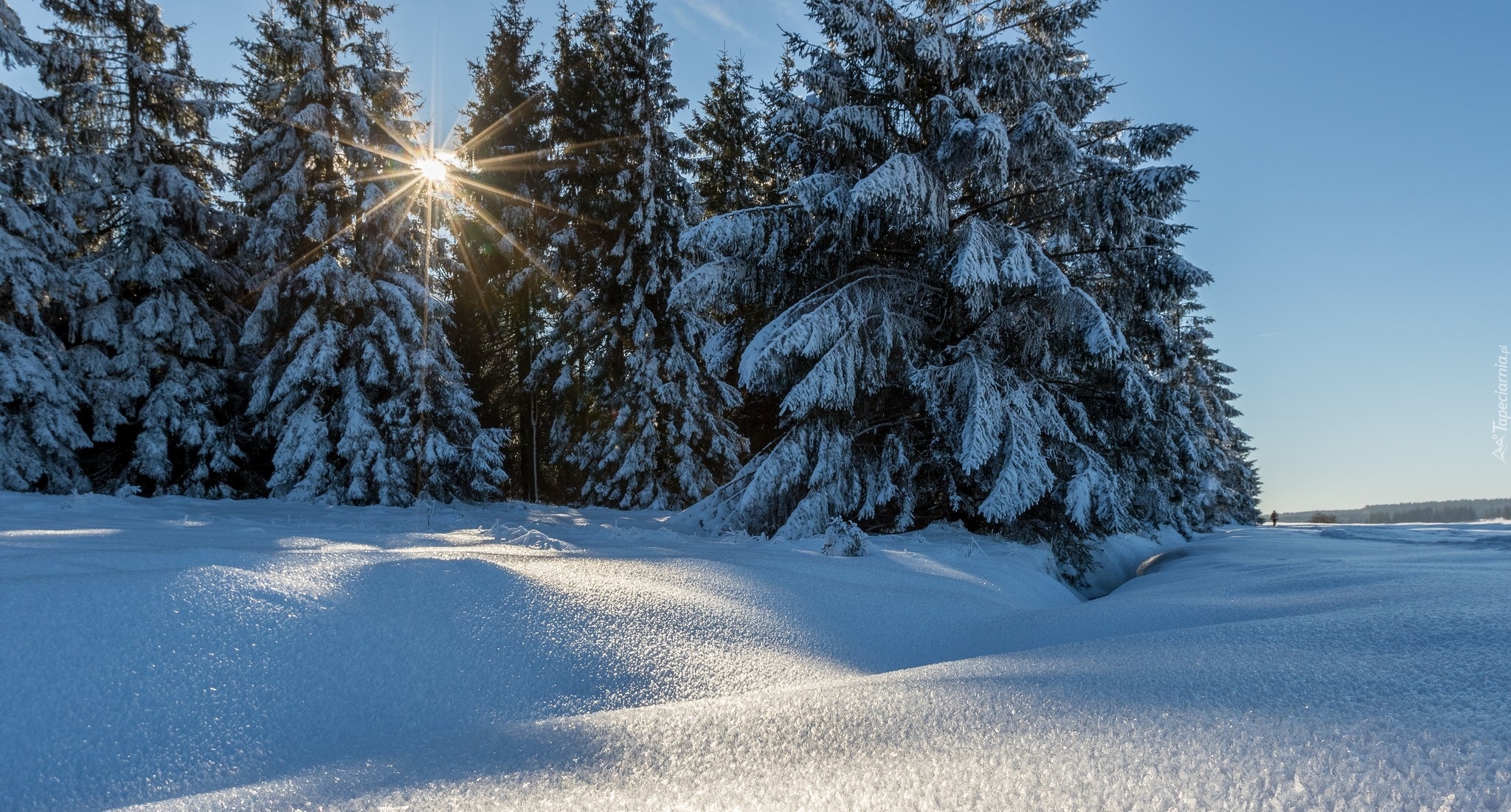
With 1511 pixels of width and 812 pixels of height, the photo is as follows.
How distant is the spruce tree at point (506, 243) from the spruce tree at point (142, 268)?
4751mm

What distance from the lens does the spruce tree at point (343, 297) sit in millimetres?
11633

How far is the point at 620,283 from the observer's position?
1423cm

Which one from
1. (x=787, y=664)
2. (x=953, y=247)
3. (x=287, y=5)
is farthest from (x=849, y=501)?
(x=287, y=5)

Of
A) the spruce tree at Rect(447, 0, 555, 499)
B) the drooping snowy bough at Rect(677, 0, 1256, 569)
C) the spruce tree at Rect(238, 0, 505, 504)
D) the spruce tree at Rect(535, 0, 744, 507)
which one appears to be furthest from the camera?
the spruce tree at Rect(447, 0, 555, 499)

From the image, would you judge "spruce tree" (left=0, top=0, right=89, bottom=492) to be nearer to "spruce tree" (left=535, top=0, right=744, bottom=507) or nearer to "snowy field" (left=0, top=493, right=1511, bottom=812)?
"spruce tree" (left=535, top=0, right=744, bottom=507)

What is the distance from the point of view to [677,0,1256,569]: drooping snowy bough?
6.44 metres

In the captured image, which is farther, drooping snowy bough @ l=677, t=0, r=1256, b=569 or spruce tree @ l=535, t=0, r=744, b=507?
spruce tree @ l=535, t=0, r=744, b=507

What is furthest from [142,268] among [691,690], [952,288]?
[691,690]

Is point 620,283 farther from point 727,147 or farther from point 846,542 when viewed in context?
point 846,542

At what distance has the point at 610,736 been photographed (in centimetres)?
129

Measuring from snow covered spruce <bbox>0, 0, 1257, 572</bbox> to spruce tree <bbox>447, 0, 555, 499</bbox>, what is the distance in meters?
0.10

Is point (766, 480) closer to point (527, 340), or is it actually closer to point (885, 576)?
point (885, 576)

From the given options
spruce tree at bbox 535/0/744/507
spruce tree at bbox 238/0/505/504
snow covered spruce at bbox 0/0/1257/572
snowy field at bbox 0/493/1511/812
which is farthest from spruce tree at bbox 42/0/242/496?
snowy field at bbox 0/493/1511/812

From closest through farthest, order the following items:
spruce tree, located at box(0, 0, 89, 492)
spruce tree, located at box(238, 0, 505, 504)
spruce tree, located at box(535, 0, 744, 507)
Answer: spruce tree, located at box(0, 0, 89, 492) → spruce tree, located at box(238, 0, 505, 504) → spruce tree, located at box(535, 0, 744, 507)
